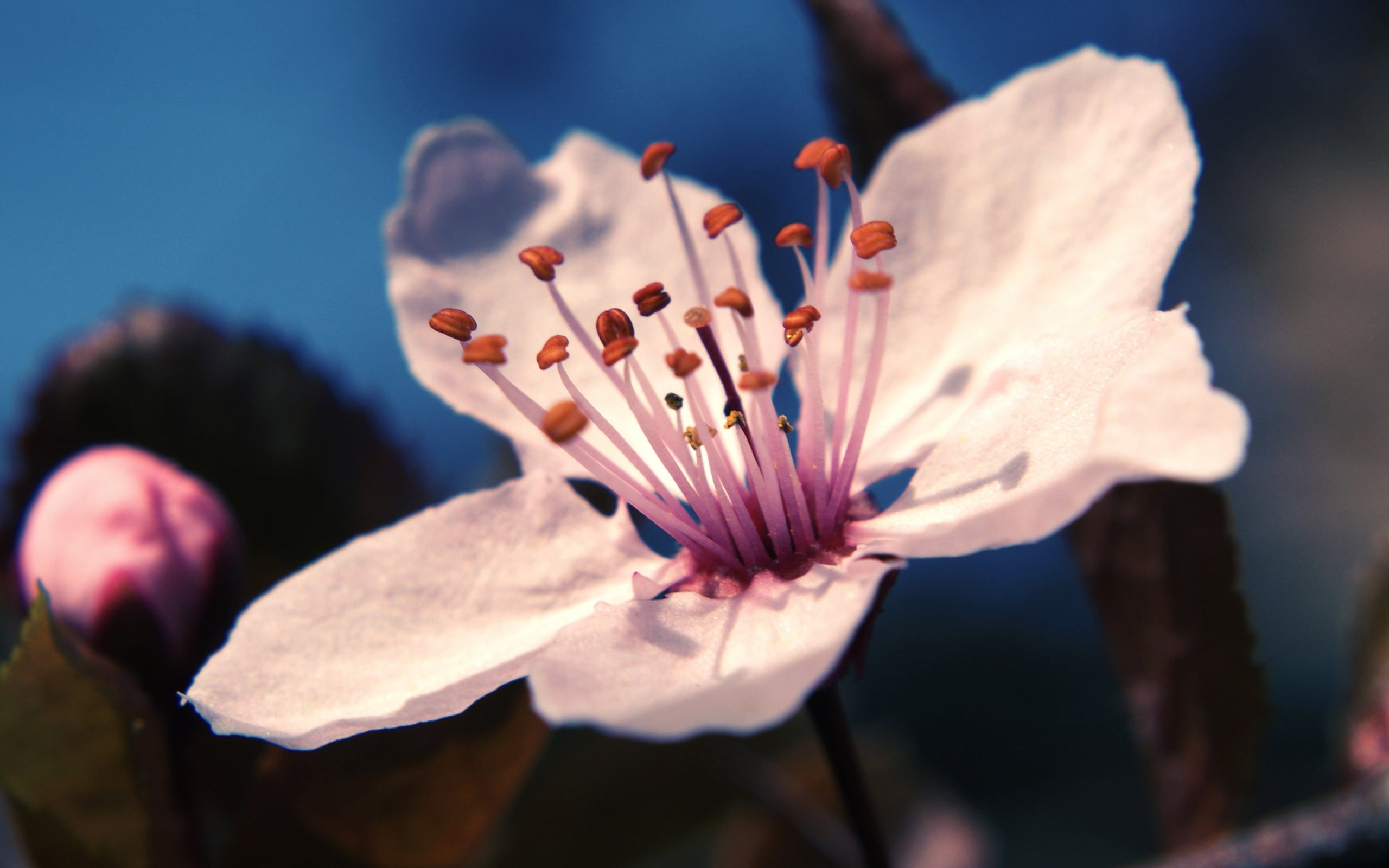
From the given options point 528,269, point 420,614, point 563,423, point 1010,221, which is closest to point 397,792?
point 420,614

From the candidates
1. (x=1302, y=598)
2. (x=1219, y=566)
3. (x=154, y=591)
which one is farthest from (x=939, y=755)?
(x=154, y=591)

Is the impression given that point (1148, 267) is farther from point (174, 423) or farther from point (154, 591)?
point (174, 423)

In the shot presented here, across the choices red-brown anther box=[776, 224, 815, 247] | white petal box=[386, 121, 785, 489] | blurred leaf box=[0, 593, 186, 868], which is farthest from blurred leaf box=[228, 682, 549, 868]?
red-brown anther box=[776, 224, 815, 247]

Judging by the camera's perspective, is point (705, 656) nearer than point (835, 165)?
Yes

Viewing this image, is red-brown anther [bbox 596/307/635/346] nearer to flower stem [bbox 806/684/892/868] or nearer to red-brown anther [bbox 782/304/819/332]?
red-brown anther [bbox 782/304/819/332]

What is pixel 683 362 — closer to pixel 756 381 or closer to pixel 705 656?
pixel 756 381

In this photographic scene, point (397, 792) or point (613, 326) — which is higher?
point (613, 326)

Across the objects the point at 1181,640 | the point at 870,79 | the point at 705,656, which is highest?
the point at 870,79
